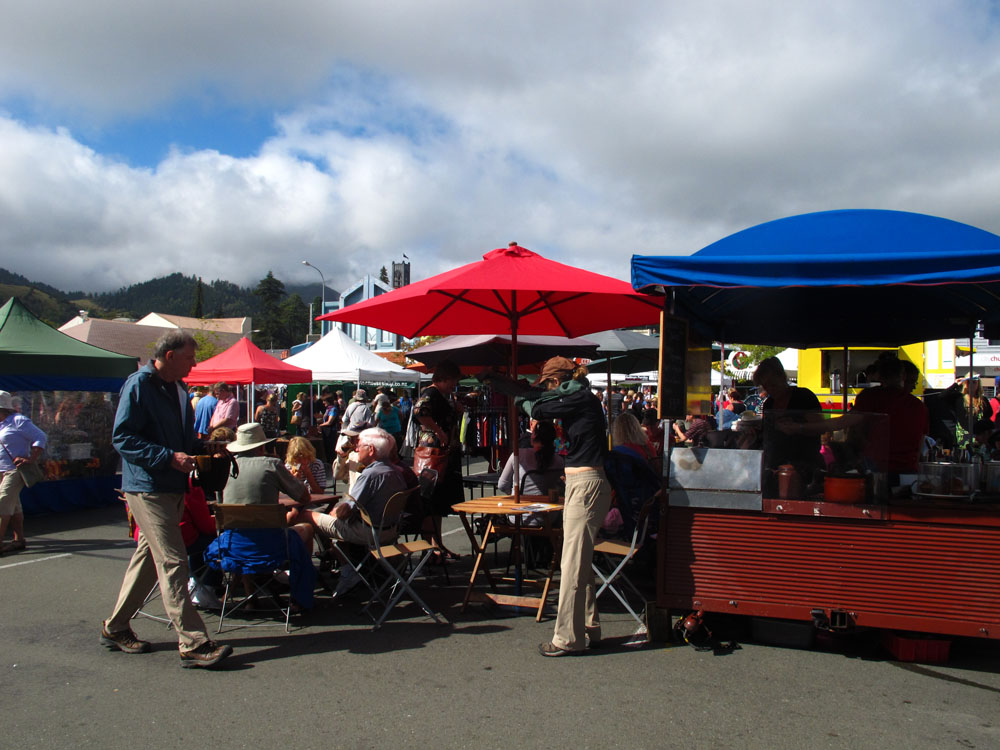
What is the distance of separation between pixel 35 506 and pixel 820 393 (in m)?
13.4

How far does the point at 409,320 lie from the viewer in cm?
740

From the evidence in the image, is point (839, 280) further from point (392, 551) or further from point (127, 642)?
point (127, 642)

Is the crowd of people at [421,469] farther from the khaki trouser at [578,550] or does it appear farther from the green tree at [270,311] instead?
the green tree at [270,311]

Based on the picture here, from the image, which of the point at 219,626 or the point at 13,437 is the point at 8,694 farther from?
the point at 13,437

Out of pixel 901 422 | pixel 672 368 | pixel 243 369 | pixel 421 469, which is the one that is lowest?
pixel 421 469

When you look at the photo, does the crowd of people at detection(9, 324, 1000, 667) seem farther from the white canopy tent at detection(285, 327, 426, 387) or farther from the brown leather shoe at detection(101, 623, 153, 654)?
the white canopy tent at detection(285, 327, 426, 387)

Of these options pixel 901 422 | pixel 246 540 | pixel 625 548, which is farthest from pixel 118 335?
pixel 901 422

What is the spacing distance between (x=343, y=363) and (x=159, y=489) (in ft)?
46.2

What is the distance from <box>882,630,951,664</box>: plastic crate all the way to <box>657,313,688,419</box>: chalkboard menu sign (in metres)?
1.89

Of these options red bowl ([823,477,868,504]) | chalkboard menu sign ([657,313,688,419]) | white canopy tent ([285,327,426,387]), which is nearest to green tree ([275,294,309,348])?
white canopy tent ([285,327,426,387])

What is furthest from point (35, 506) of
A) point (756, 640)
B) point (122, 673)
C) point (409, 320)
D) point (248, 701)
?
point (756, 640)

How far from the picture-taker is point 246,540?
496 centimetres

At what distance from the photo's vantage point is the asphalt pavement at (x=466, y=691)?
345 centimetres

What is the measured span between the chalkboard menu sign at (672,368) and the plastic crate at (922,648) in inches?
74.5
